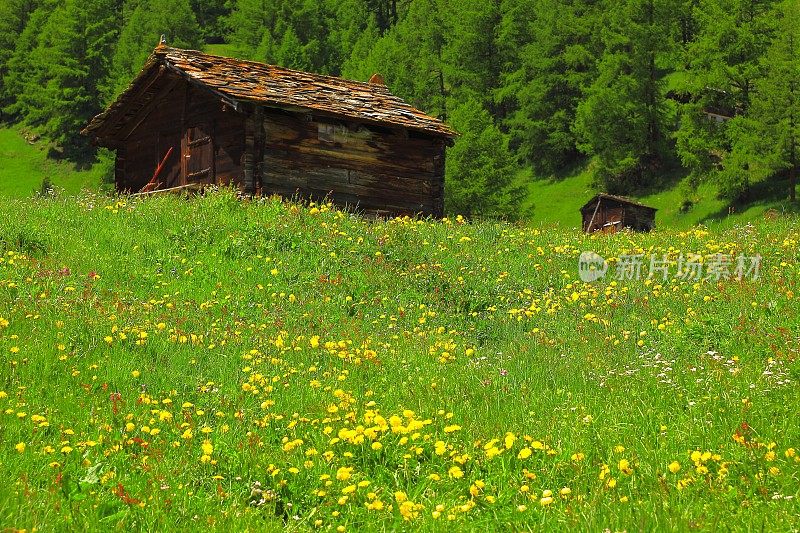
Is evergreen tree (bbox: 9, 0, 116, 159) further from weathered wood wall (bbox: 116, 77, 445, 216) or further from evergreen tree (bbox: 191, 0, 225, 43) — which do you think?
weathered wood wall (bbox: 116, 77, 445, 216)

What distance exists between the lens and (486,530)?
429cm

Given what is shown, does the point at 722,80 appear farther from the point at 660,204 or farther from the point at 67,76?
the point at 67,76

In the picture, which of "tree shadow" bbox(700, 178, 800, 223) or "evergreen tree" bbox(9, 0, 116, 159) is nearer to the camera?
"tree shadow" bbox(700, 178, 800, 223)

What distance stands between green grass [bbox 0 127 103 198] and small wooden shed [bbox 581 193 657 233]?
1574 inches

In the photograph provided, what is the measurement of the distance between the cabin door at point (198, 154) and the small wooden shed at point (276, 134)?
0.03m

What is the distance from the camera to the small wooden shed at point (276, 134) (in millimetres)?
21312

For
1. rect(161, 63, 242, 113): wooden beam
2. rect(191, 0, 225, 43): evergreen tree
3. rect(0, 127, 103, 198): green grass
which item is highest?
rect(191, 0, 225, 43): evergreen tree

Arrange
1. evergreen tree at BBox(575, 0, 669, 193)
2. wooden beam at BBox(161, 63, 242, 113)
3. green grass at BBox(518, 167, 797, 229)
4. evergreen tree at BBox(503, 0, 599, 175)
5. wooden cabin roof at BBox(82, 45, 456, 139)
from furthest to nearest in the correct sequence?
evergreen tree at BBox(503, 0, 599, 175) < evergreen tree at BBox(575, 0, 669, 193) < green grass at BBox(518, 167, 797, 229) < wooden cabin roof at BBox(82, 45, 456, 139) < wooden beam at BBox(161, 63, 242, 113)

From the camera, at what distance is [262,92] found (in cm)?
2102

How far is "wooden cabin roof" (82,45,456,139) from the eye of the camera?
20.8 m

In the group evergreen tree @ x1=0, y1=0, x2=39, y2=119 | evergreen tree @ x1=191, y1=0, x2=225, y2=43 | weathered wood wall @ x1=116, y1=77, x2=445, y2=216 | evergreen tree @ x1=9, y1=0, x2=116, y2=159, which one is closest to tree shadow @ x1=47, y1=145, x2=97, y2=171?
evergreen tree @ x1=9, y1=0, x2=116, y2=159

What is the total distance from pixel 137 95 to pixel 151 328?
17469 mm

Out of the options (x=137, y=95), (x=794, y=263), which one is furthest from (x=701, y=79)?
(x=794, y=263)

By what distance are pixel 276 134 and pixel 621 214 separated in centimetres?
2552
